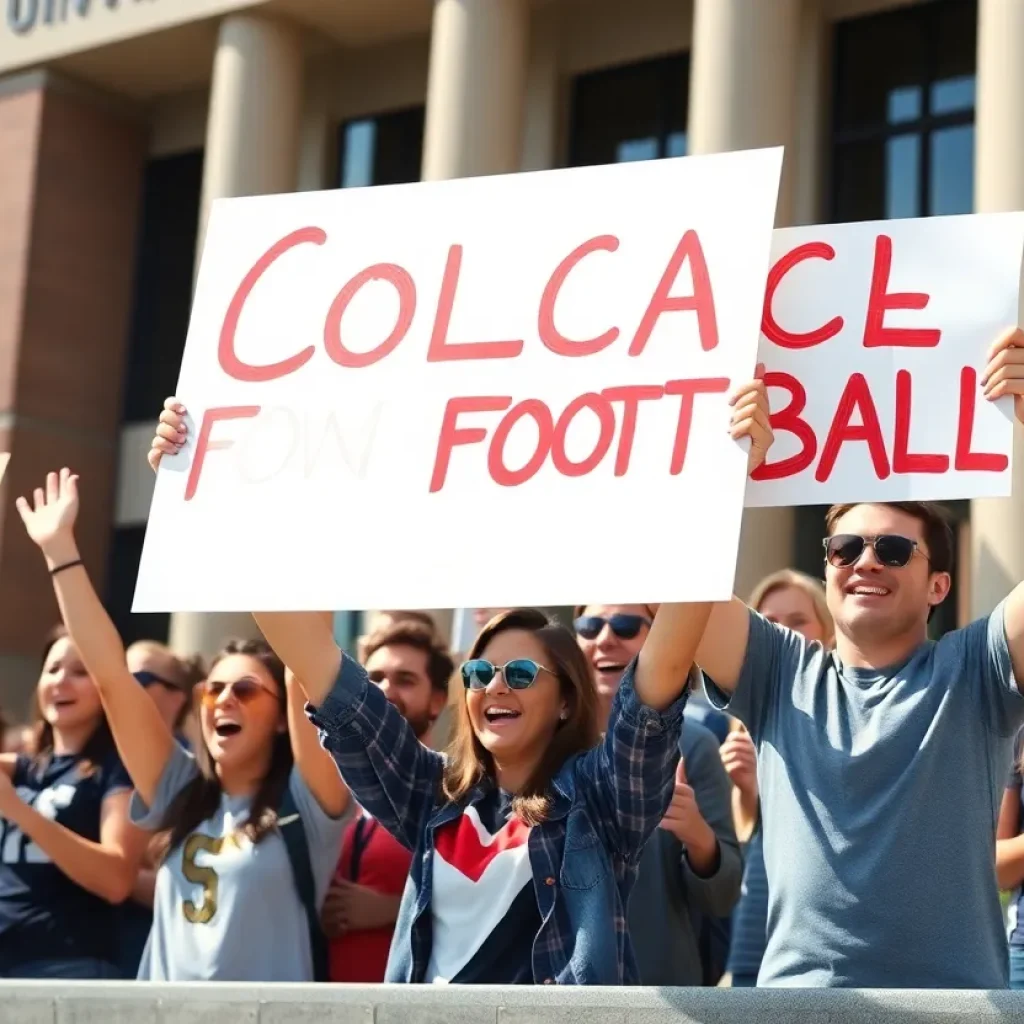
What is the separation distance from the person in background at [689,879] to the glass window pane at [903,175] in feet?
33.4

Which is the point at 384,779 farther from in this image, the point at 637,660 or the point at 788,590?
the point at 788,590

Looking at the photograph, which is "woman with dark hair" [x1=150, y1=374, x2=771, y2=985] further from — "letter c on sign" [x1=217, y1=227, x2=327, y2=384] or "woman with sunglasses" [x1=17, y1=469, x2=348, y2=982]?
"woman with sunglasses" [x1=17, y1=469, x2=348, y2=982]

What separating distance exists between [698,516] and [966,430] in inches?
20.5

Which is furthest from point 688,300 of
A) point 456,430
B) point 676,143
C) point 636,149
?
point 636,149

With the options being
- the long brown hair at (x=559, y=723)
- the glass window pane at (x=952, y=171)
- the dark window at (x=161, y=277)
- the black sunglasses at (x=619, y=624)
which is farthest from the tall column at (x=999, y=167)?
the dark window at (x=161, y=277)

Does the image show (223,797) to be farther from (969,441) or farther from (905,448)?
(969,441)

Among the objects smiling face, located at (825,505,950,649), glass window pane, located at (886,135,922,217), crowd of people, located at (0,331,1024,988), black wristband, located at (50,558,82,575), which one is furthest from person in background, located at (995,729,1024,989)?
glass window pane, located at (886,135,922,217)

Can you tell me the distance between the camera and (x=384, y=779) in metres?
3.28

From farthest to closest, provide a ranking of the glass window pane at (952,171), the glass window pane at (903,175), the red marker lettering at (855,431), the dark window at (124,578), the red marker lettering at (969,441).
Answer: the dark window at (124,578)
the glass window pane at (903,175)
the glass window pane at (952,171)
the red marker lettering at (855,431)
the red marker lettering at (969,441)

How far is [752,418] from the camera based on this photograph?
2.80 metres

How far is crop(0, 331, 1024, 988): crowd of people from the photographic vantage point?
2.81 meters

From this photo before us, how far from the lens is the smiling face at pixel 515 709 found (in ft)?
10.6

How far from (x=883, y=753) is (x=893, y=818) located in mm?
115

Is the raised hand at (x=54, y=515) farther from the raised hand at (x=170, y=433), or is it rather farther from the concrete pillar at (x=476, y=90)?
the concrete pillar at (x=476, y=90)
